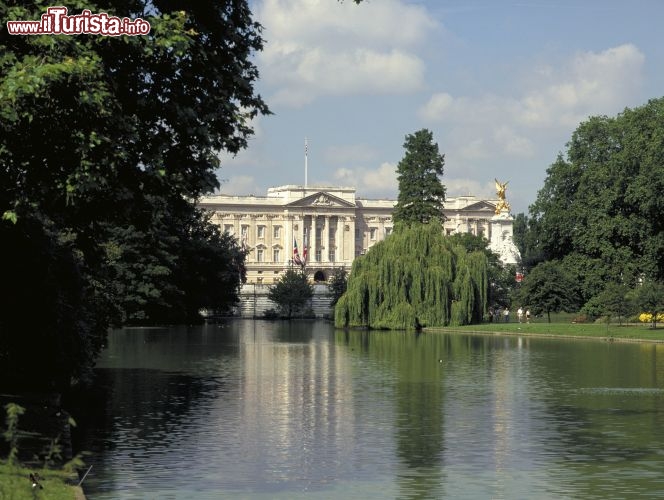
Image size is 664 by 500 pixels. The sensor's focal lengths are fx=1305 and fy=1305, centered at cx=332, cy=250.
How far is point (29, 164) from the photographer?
15.8 m

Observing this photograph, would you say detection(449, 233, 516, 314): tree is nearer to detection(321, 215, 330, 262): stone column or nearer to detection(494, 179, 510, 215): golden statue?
detection(494, 179, 510, 215): golden statue

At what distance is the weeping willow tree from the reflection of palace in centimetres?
9711

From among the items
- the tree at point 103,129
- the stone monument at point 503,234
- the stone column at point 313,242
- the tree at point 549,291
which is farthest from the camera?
the stone column at point 313,242

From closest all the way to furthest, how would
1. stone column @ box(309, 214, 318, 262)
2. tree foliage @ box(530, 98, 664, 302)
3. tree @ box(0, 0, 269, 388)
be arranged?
tree @ box(0, 0, 269, 388) → tree foliage @ box(530, 98, 664, 302) → stone column @ box(309, 214, 318, 262)

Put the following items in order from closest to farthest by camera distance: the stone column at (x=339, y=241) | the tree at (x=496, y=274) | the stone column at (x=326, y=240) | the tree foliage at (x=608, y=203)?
1. the tree foliage at (x=608, y=203)
2. the tree at (x=496, y=274)
3. the stone column at (x=326, y=240)
4. the stone column at (x=339, y=241)

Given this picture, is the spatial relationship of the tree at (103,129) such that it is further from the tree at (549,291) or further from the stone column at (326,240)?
the stone column at (326,240)

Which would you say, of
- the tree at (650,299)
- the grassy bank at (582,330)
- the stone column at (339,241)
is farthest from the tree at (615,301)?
the stone column at (339,241)

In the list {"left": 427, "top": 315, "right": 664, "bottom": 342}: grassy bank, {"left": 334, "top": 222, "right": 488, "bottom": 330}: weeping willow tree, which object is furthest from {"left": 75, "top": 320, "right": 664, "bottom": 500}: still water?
{"left": 334, "top": 222, "right": 488, "bottom": 330}: weeping willow tree

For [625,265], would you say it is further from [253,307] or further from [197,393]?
[253,307]

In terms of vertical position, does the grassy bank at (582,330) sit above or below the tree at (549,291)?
below

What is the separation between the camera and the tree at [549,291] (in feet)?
242

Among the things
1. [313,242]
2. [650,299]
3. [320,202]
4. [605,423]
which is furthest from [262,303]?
[605,423]

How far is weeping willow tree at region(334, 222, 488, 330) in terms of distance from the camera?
68375mm

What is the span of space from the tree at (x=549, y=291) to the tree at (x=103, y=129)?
167 ft
